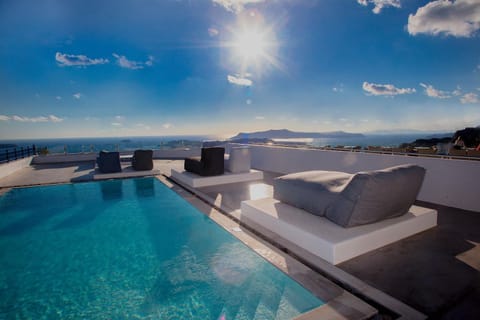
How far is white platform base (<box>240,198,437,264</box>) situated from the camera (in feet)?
7.25

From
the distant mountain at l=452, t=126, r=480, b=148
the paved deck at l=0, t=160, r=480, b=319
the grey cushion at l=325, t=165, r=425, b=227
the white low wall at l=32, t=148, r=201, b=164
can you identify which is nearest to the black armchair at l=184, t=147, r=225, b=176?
the grey cushion at l=325, t=165, r=425, b=227

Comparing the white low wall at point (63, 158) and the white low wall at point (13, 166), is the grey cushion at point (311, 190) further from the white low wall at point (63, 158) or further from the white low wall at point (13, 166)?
the white low wall at point (63, 158)

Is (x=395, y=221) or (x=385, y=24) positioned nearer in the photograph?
(x=395, y=221)

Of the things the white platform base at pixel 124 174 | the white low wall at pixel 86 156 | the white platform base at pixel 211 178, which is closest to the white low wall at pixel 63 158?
the white low wall at pixel 86 156

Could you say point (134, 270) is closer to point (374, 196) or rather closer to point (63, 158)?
point (374, 196)

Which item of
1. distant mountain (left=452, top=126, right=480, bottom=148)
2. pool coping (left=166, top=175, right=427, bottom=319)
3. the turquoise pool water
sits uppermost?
distant mountain (left=452, top=126, right=480, bottom=148)

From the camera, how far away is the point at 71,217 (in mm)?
4102

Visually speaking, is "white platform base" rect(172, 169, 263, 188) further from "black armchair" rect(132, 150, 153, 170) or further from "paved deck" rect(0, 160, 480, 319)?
"paved deck" rect(0, 160, 480, 319)

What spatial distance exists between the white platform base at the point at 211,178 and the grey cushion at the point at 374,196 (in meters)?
3.58

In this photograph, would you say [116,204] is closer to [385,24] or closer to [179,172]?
[179,172]

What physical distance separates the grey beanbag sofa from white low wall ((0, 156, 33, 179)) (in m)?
9.33

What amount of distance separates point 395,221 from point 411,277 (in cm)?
83

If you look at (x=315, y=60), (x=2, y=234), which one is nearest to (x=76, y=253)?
(x=2, y=234)

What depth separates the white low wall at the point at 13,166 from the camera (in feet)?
24.5
